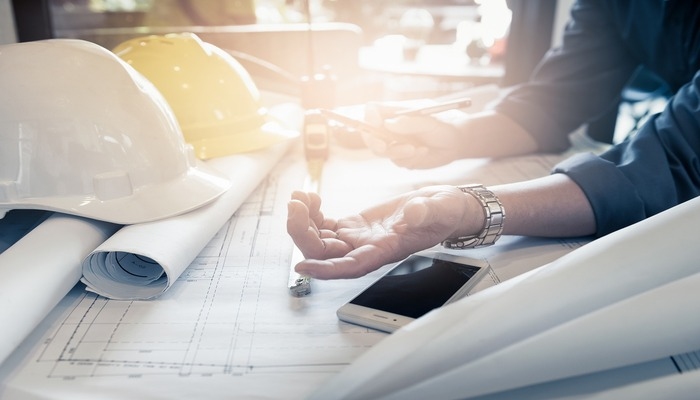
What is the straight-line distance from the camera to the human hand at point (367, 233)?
0.62m

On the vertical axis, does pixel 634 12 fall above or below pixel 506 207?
above

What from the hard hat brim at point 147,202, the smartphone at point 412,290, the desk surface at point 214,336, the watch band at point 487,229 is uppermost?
the hard hat brim at point 147,202

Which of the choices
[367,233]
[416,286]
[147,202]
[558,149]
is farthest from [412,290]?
[558,149]

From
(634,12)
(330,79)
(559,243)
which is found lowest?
(559,243)

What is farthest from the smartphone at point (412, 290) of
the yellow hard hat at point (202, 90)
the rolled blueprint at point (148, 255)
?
the yellow hard hat at point (202, 90)

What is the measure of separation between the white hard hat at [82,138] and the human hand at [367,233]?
19cm

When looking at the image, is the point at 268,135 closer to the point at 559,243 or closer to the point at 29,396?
the point at 559,243

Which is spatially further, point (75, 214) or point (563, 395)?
point (75, 214)

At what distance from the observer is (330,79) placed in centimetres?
141

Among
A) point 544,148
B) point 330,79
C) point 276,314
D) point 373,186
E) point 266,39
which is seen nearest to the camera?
point 276,314

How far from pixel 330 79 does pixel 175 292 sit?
2.93 ft

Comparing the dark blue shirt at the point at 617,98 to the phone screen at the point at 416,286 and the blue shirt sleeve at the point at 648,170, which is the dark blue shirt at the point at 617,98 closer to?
the blue shirt sleeve at the point at 648,170

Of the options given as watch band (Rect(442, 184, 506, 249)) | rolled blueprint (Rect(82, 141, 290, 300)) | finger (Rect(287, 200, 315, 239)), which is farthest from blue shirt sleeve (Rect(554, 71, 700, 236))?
rolled blueprint (Rect(82, 141, 290, 300))

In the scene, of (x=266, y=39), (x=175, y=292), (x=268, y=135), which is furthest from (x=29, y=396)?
(x=266, y=39)
